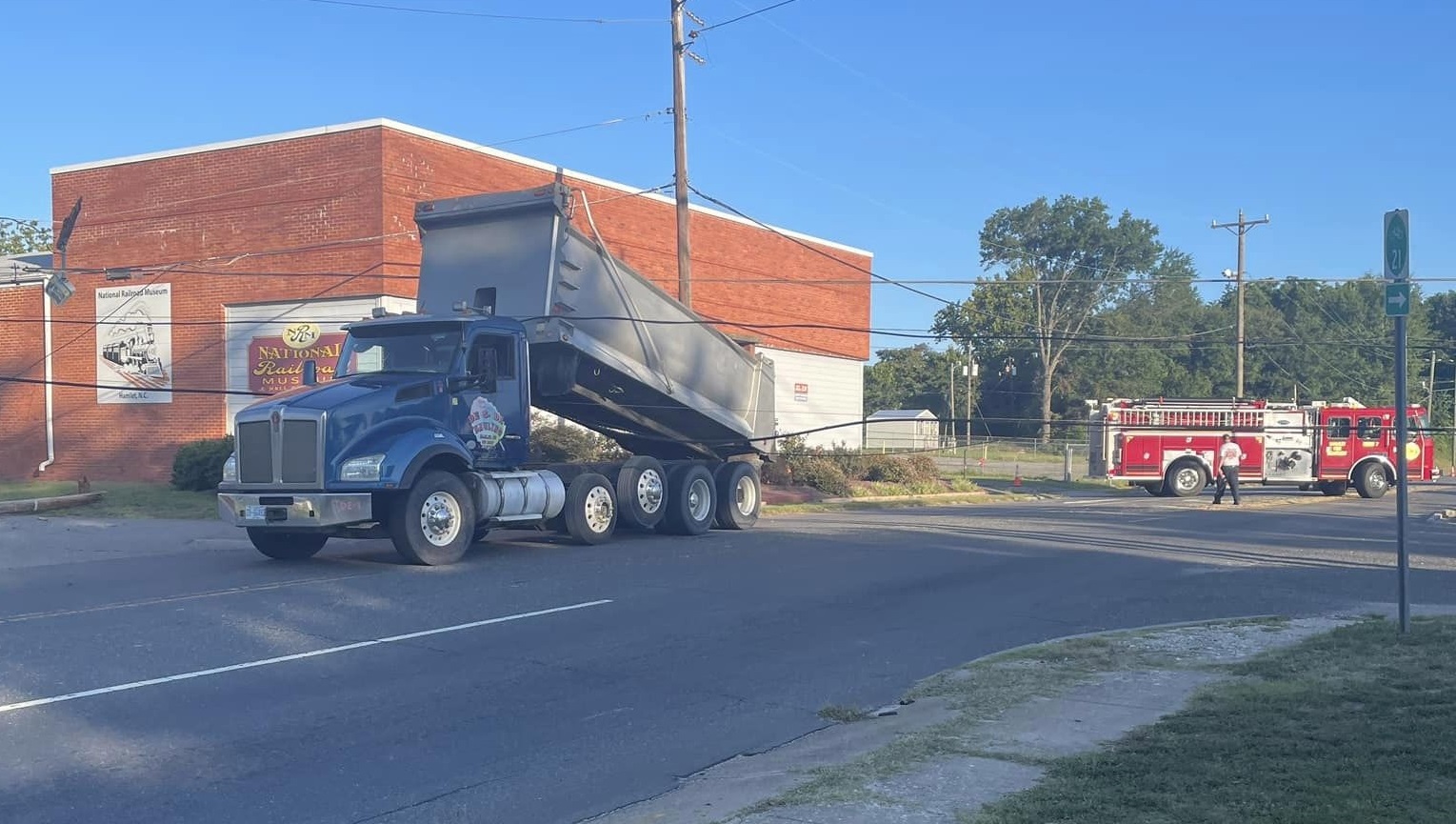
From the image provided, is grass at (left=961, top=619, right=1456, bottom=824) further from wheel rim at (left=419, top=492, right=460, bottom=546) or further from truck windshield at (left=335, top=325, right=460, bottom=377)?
truck windshield at (left=335, top=325, right=460, bottom=377)

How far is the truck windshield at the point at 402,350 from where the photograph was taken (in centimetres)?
1541

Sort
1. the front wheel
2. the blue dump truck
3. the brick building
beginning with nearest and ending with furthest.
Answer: the blue dump truck → the front wheel → the brick building

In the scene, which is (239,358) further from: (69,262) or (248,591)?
(248,591)

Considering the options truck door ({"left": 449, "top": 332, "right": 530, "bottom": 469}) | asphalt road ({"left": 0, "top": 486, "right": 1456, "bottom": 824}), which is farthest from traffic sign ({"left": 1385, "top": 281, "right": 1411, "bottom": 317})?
truck door ({"left": 449, "top": 332, "right": 530, "bottom": 469})

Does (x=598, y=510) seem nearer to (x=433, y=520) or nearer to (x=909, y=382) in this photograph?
(x=433, y=520)

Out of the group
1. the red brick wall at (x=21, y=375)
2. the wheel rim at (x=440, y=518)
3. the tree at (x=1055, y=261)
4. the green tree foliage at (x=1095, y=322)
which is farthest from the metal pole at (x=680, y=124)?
the tree at (x=1055, y=261)

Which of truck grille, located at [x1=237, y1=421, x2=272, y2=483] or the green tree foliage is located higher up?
the green tree foliage

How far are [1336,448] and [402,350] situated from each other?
28416 mm

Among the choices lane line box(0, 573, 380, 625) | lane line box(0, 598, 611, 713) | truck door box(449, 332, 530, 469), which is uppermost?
truck door box(449, 332, 530, 469)

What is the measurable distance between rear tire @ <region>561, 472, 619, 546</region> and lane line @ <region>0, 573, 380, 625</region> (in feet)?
11.9

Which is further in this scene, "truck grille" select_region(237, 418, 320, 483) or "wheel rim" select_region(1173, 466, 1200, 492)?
"wheel rim" select_region(1173, 466, 1200, 492)

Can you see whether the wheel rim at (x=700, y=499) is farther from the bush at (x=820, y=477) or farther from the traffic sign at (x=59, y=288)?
the traffic sign at (x=59, y=288)

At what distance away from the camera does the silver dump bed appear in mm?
16375

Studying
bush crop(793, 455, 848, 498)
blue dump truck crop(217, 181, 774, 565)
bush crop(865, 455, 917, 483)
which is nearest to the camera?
blue dump truck crop(217, 181, 774, 565)
